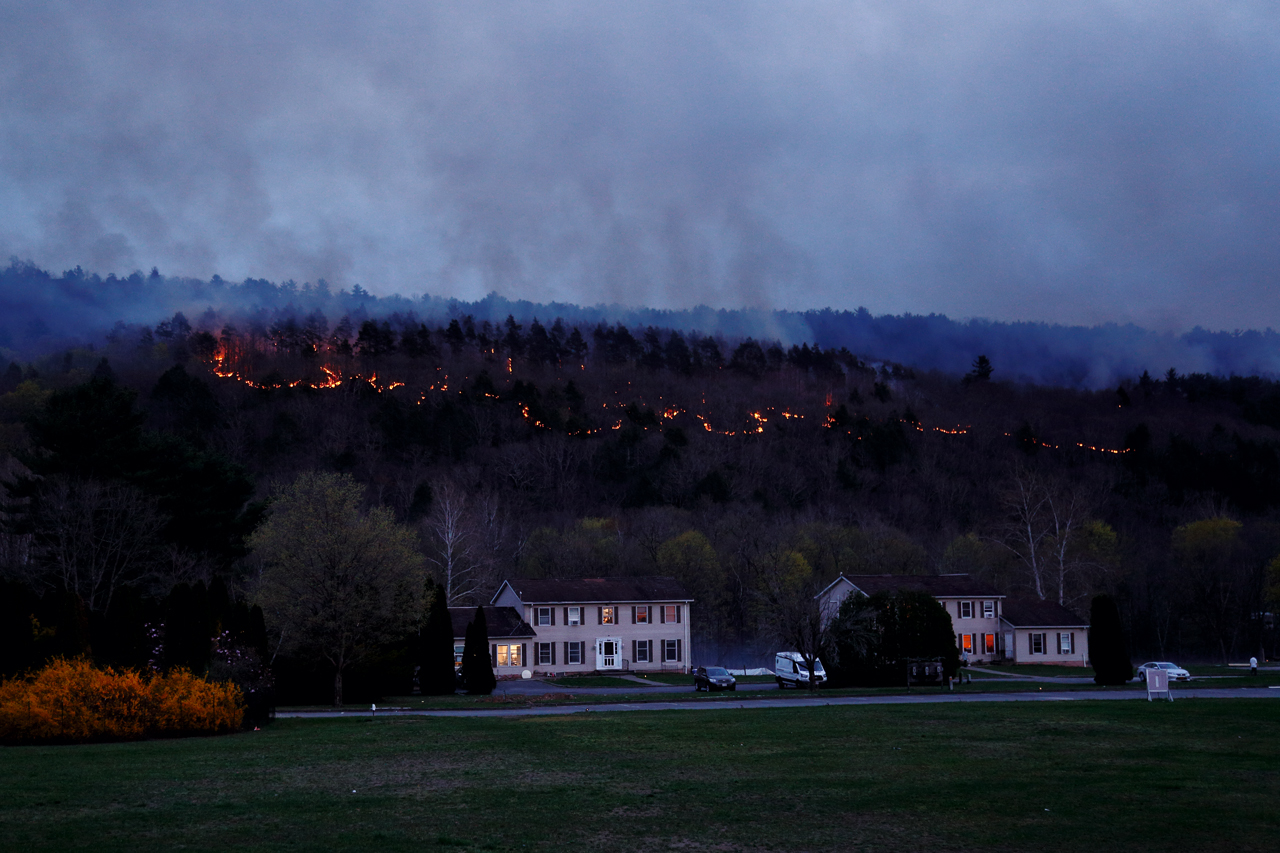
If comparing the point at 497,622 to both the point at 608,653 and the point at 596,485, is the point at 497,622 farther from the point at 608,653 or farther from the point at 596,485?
the point at 596,485

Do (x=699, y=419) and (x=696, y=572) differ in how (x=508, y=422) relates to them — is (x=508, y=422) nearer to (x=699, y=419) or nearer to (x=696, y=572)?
(x=699, y=419)

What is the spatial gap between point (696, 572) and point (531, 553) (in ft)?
44.9

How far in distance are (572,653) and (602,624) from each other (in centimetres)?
256

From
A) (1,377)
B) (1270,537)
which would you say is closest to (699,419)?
(1270,537)

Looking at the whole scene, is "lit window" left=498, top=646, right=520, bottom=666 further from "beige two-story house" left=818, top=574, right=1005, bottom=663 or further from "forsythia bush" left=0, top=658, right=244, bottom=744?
"forsythia bush" left=0, top=658, right=244, bottom=744

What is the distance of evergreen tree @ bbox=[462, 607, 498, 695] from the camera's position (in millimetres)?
44844

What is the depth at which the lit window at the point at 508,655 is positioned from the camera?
2356 inches

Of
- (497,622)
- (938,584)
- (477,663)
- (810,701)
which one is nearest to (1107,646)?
(810,701)

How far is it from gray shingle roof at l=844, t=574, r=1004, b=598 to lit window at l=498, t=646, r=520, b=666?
20332 mm

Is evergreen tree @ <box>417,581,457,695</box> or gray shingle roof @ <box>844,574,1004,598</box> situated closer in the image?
evergreen tree @ <box>417,581,457,695</box>

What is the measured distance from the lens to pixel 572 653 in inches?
2463

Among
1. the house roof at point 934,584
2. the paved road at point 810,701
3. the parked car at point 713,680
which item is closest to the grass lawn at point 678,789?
the paved road at point 810,701

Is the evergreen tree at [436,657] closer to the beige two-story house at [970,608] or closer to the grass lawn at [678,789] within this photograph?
the grass lawn at [678,789]

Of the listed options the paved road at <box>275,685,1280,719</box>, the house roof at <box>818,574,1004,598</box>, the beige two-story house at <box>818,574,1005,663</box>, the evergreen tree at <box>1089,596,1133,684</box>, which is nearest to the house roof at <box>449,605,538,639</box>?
the house roof at <box>818,574,1004,598</box>
